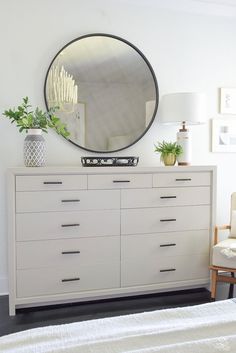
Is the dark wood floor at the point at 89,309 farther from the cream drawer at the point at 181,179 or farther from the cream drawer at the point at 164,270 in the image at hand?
the cream drawer at the point at 181,179

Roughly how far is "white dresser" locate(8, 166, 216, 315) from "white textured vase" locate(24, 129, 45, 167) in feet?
0.53

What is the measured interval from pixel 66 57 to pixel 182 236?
73.6 inches

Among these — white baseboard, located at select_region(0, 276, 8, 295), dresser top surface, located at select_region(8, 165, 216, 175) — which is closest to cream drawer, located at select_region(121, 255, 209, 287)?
dresser top surface, located at select_region(8, 165, 216, 175)

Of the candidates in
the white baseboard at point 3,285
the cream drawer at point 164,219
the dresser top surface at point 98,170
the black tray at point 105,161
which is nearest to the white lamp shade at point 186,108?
the dresser top surface at point 98,170

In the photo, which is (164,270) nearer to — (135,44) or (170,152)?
(170,152)

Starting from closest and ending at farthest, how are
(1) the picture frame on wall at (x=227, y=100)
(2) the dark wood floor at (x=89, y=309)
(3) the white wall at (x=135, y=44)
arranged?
(2) the dark wood floor at (x=89, y=309) → (3) the white wall at (x=135, y=44) → (1) the picture frame on wall at (x=227, y=100)

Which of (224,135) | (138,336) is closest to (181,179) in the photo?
(224,135)

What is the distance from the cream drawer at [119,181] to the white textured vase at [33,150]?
0.43 m

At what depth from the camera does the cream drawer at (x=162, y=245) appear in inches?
108

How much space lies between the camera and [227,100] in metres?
3.42

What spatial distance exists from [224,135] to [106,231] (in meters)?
1.65

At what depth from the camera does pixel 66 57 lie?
9.78 feet

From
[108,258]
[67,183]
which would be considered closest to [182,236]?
[108,258]

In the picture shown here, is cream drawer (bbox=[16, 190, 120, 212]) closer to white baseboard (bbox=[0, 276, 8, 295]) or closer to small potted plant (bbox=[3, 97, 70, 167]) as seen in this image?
small potted plant (bbox=[3, 97, 70, 167])
